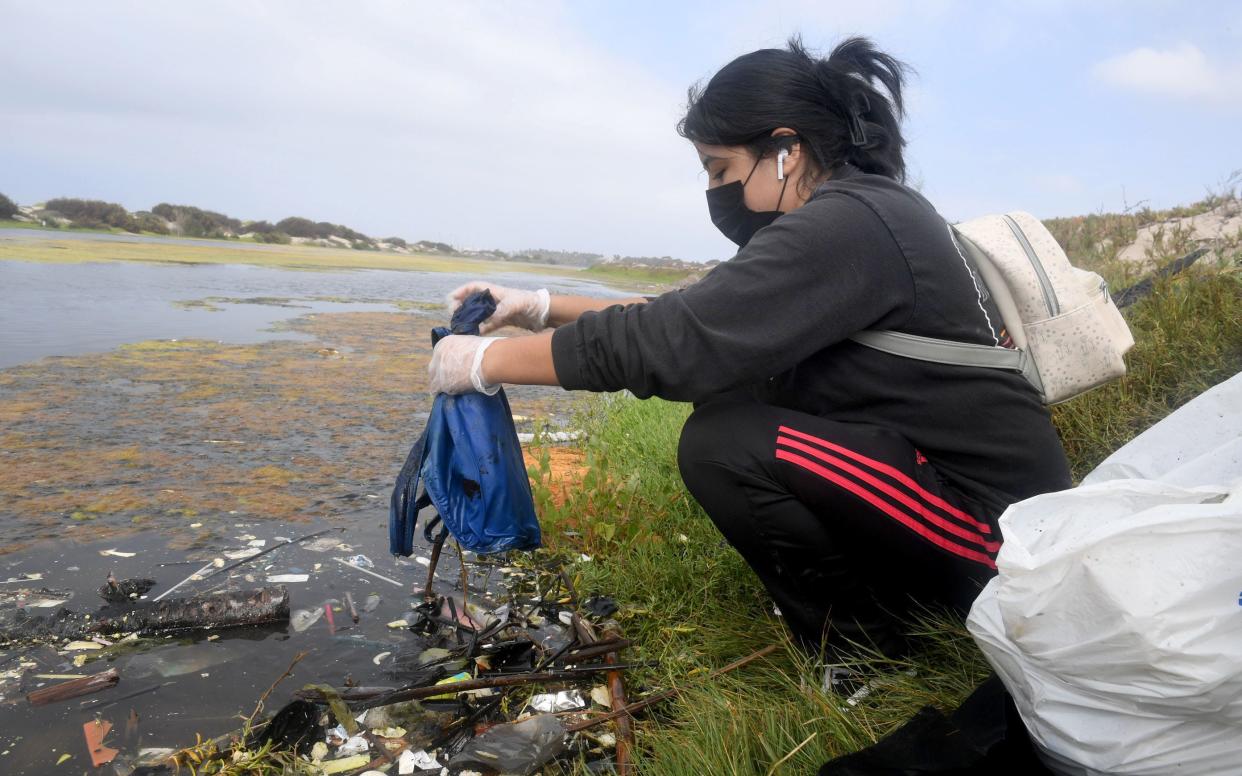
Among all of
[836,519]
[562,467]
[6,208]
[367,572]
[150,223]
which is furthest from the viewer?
[150,223]

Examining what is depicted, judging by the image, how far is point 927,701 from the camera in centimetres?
179

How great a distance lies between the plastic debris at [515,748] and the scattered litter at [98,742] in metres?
0.76

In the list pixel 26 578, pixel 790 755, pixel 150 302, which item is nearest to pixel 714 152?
pixel 790 755

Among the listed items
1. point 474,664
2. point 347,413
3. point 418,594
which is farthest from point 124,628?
point 347,413

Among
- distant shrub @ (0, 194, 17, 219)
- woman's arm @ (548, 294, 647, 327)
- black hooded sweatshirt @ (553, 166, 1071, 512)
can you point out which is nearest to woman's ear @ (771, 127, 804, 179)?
black hooded sweatshirt @ (553, 166, 1071, 512)

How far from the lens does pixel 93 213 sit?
81.6 feet

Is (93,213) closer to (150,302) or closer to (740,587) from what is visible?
(150,302)

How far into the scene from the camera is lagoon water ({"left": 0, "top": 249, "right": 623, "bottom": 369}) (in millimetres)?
6852

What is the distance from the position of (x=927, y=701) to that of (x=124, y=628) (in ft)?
7.19

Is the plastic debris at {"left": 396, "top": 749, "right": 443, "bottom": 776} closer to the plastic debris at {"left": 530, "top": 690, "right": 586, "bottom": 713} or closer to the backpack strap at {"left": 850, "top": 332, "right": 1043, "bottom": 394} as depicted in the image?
the plastic debris at {"left": 530, "top": 690, "right": 586, "bottom": 713}

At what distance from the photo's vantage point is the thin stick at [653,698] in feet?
6.50

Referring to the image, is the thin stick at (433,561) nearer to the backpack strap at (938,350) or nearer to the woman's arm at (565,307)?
the woman's arm at (565,307)

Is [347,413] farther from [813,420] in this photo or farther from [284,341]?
[813,420]

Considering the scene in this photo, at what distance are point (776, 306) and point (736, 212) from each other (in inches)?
26.6
